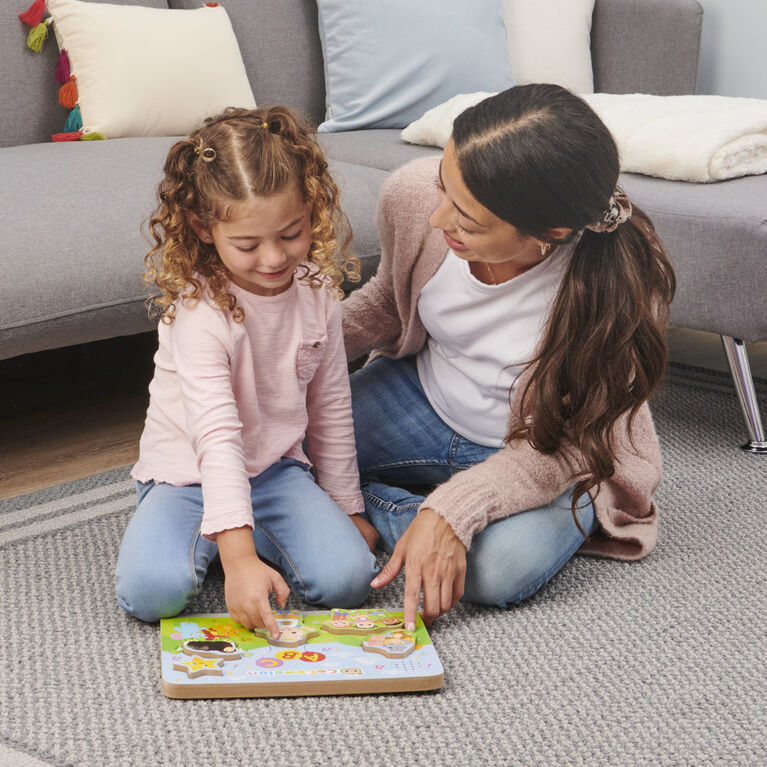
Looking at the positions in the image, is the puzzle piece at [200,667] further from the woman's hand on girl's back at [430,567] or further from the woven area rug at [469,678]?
the woman's hand on girl's back at [430,567]

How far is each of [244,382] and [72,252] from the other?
37 cm

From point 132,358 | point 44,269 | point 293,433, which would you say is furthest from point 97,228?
point 132,358

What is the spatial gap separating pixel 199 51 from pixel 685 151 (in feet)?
2.97

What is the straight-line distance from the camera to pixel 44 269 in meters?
1.23

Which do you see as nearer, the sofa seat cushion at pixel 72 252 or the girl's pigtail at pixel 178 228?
the girl's pigtail at pixel 178 228

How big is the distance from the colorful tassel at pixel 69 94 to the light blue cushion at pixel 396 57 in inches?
20.6

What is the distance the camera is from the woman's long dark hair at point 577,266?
92cm

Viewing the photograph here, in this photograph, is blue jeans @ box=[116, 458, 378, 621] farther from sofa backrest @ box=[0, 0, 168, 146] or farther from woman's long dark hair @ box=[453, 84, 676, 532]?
sofa backrest @ box=[0, 0, 168, 146]

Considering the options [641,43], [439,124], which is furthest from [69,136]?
[641,43]

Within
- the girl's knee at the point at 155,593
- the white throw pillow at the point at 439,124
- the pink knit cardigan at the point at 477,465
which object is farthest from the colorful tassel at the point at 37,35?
the girl's knee at the point at 155,593

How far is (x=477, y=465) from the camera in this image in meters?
1.07

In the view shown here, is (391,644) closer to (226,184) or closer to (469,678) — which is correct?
(469,678)

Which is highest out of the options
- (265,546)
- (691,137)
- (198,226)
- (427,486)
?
(198,226)

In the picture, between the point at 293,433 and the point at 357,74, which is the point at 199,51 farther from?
the point at 293,433
